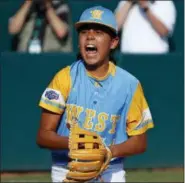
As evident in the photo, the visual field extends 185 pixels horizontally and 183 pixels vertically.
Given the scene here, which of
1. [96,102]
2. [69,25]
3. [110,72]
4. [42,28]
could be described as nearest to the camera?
[96,102]

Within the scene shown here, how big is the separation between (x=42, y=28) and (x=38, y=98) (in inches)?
36.8

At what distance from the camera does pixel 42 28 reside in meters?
9.08

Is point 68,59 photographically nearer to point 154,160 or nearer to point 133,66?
point 133,66

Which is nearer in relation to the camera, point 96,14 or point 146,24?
point 96,14

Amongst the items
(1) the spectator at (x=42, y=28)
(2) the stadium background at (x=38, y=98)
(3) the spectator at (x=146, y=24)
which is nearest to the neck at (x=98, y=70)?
(2) the stadium background at (x=38, y=98)

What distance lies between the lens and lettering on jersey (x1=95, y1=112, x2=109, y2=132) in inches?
197

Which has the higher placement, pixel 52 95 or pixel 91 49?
pixel 91 49

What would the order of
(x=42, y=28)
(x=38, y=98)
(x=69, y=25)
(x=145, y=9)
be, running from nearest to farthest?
(x=38, y=98) < (x=145, y=9) < (x=42, y=28) < (x=69, y=25)

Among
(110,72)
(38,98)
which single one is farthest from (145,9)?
(110,72)

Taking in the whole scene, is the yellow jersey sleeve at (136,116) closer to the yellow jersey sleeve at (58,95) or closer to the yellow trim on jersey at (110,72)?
the yellow trim on jersey at (110,72)

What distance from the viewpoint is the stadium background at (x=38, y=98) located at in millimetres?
8602

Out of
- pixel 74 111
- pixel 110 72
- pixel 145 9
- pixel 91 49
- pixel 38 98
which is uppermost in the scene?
pixel 145 9

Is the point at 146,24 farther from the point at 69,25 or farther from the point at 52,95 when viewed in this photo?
the point at 52,95

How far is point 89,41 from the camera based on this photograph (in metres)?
4.90
